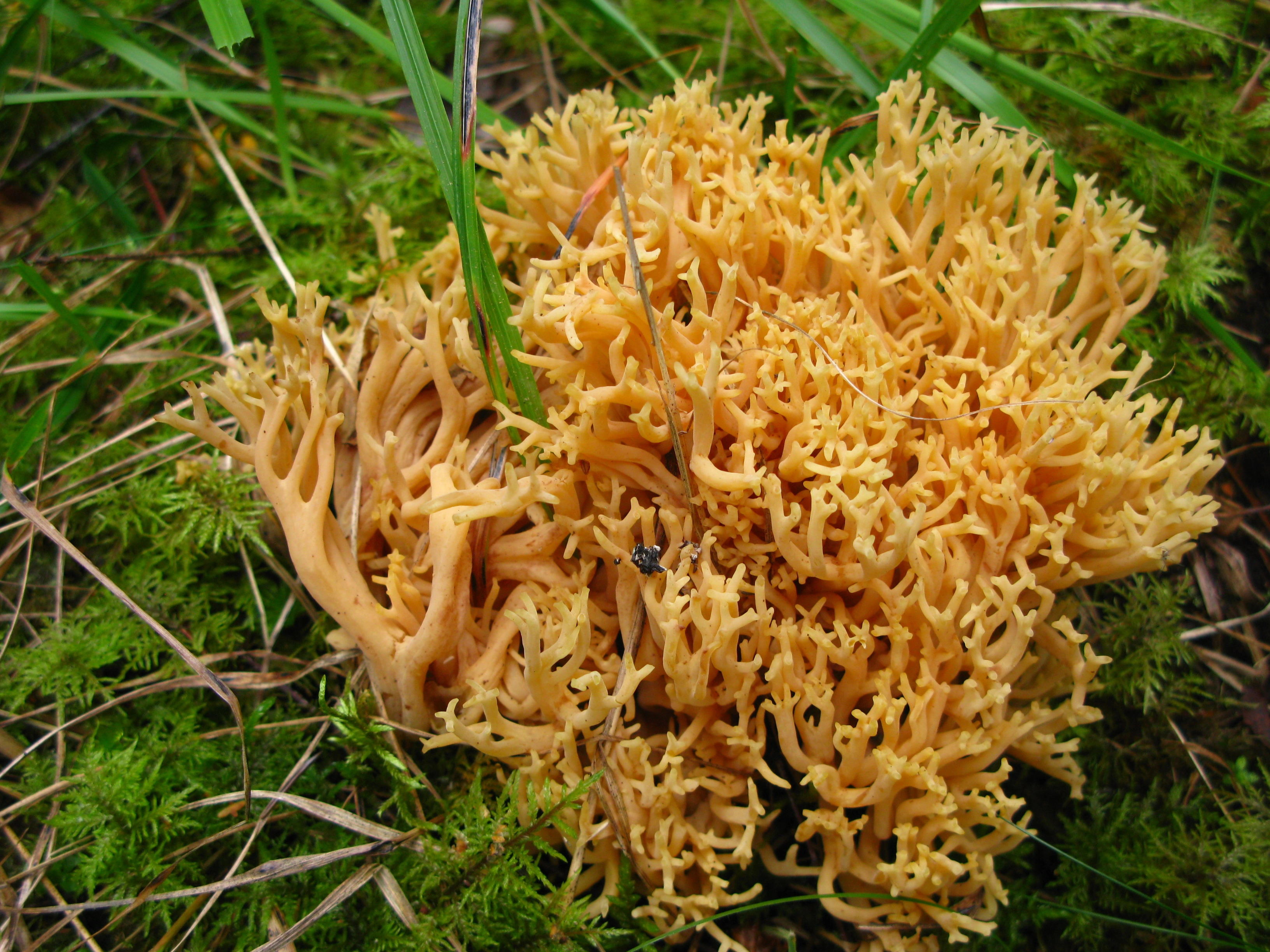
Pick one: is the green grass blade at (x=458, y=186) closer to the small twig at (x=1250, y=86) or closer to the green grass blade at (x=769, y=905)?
the green grass blade at (x=769, y=905)

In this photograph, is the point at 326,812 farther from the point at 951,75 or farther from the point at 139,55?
the point at 951,75

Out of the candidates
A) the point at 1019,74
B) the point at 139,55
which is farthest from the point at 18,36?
the point at 1019,74

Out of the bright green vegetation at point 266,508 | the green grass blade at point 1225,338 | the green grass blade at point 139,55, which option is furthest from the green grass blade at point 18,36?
the green grass blade at point 1225,338

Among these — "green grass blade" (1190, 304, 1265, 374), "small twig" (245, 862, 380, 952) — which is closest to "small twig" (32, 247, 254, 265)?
"small twig" (245, 862, 380, 952)

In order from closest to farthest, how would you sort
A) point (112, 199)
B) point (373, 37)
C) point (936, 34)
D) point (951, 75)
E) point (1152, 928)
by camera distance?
1. point (1152, 928)
2. point (936, 34)
3. point (951, 75)
4. point (373, 37)
5. point (112, 199)

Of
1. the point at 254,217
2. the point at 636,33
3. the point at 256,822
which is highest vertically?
the point at 636,33
